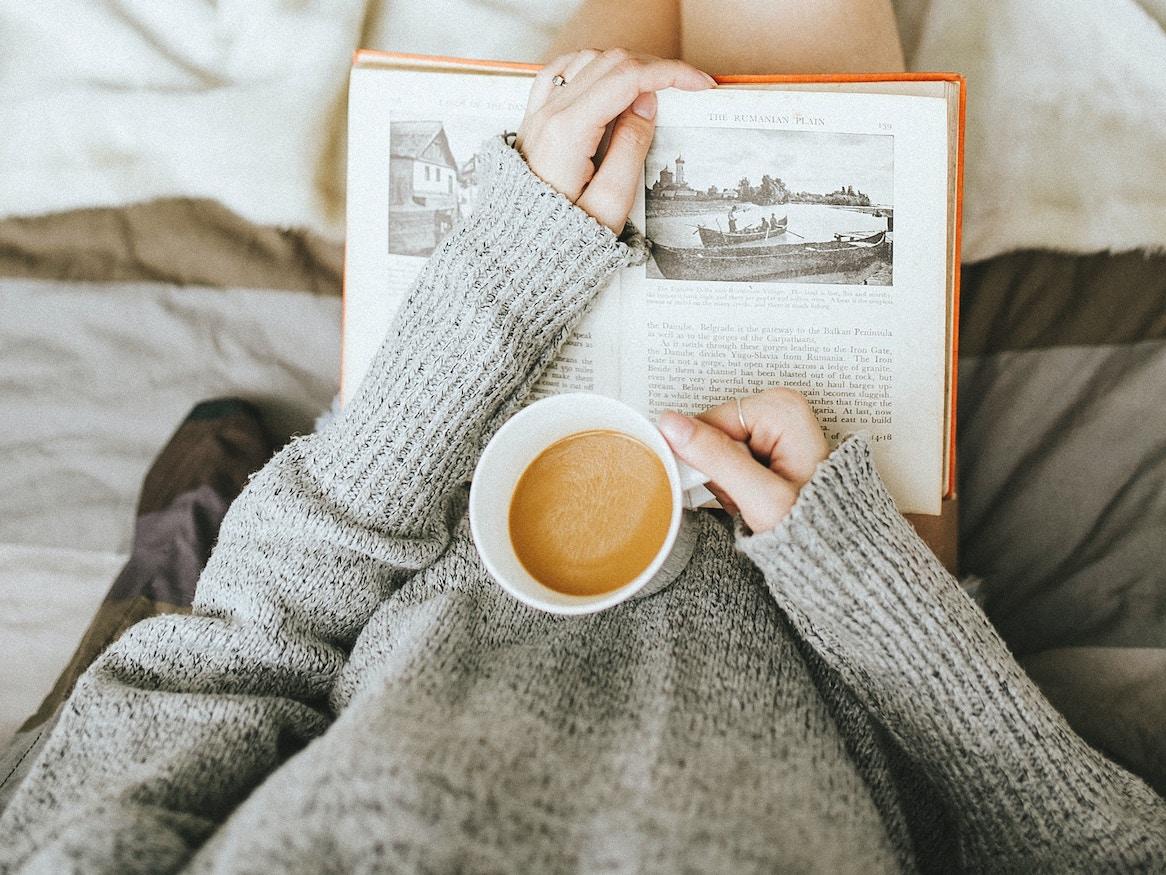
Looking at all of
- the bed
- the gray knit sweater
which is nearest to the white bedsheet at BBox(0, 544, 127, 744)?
the bed

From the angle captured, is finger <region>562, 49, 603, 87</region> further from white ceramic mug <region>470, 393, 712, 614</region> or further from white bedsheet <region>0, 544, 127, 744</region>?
white bedsheet <region>0, 544, 127, 744</region>

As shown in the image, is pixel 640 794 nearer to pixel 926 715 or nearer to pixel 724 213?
pixel 926 715

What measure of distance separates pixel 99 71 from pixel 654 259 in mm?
677

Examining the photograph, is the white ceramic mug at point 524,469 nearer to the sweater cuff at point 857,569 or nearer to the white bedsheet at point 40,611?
the sweater cuff at point 857,569

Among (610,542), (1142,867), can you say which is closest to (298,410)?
(610,542)

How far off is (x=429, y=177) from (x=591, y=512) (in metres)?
0.32

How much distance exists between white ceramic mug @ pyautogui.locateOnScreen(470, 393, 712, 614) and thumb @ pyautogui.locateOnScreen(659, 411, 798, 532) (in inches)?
0.4

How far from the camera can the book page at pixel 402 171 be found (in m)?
0.65

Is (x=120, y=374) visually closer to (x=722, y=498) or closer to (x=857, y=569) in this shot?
(x=722, y=498)

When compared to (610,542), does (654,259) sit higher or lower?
higher

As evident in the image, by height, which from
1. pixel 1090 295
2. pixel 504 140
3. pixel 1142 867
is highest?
pixel 504 140

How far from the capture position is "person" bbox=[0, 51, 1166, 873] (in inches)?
14.5

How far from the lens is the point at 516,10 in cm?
89

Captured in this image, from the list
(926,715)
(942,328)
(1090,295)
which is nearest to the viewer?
(926,715)
